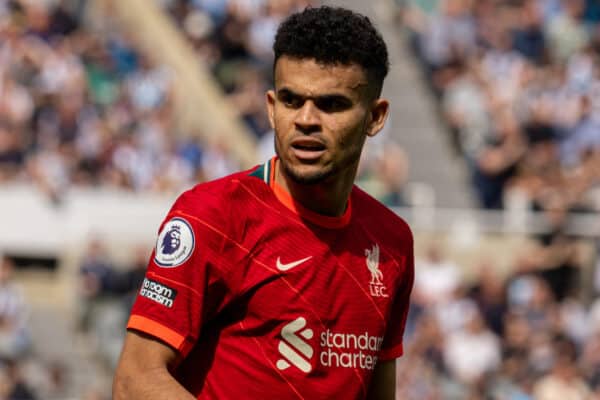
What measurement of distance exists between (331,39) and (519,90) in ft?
43.3

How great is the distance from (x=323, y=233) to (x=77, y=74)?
1291 centimetres

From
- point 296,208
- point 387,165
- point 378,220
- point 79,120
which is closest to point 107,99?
point 79,120

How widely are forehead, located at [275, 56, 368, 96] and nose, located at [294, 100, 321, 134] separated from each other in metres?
0.04

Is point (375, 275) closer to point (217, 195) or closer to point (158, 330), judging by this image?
point (217, 195)

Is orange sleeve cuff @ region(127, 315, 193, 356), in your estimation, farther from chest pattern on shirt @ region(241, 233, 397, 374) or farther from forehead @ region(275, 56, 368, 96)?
forehead @ region(275, 56, 368, 96)

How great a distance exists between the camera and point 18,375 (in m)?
14.5

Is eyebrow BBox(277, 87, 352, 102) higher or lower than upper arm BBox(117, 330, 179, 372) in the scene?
higher

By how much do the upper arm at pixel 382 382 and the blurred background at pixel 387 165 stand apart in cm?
867

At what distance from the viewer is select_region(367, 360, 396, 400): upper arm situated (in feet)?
16.3

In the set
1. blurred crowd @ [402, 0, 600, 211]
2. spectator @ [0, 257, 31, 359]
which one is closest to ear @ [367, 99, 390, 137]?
spectator @ [0, 257, 31, 359]

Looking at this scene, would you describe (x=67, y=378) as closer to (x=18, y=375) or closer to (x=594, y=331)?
(x=18, y=375)

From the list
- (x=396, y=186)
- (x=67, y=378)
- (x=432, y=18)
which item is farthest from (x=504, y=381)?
(x=432, y=18)

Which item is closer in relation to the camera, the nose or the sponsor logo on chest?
the nose

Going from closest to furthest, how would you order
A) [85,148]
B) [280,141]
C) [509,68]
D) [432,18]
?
[280,141] < [85,148] < [509,68] < [432,18]
